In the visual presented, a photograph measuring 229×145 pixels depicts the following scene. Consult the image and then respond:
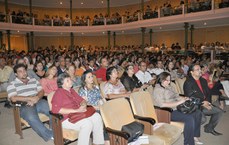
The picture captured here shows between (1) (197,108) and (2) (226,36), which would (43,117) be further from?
(2) (226,36)

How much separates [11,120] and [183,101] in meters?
4.13

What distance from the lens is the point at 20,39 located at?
2417 centimetres

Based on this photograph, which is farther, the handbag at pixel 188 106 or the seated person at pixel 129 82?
the seated person at pixel 129 82

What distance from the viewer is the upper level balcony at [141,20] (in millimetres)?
14141

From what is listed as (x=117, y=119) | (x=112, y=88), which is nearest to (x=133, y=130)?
(x=117, y=119)

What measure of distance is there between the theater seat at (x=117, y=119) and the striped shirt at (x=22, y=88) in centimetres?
197

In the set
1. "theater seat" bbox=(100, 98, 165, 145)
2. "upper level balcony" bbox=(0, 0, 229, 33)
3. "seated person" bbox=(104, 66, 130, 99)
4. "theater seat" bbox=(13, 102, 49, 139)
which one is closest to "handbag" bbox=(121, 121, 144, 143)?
"theater seat" bbox=(100, 98, 165, 145)

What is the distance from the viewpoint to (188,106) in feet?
12.8

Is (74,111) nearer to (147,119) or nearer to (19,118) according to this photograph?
(147,119)

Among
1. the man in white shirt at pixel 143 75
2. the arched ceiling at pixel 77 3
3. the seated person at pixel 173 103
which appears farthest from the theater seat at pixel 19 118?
the arched ceiling at pixel 77 3

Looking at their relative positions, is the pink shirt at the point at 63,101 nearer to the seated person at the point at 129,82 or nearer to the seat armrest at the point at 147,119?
the seat armrest at the point at 147,119

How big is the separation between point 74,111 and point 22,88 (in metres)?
1.52

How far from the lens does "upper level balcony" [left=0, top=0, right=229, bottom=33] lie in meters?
14.1

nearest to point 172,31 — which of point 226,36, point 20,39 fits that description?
point 226,36
